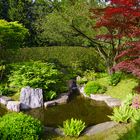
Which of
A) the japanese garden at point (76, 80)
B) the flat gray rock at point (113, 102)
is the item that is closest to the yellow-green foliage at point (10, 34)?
the japanese garden at point (76, 80)

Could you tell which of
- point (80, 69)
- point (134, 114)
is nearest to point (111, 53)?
point (80, 69)

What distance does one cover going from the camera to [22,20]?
2839 cm

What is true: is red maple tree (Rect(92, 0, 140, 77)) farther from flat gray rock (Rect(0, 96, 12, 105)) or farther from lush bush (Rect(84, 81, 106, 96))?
flat gray rock (Rect(0, 96, 12, 105))

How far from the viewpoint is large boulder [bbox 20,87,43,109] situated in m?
13.5

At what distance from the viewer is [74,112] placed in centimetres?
1293

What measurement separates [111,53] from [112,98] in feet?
13.8

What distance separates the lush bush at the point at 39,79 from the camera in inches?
579

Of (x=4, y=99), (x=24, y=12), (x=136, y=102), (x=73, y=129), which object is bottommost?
(x=4, y=99)

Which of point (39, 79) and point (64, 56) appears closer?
point (39, 79)

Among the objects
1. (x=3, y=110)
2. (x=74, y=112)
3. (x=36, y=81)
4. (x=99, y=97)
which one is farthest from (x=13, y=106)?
(x=99, y=97)

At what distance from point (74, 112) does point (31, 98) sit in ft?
6.18

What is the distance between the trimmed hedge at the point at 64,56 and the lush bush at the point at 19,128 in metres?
11.6

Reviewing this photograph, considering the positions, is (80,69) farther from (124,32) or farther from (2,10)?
(2,10)

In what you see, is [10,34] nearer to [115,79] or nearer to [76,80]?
[76,80]
